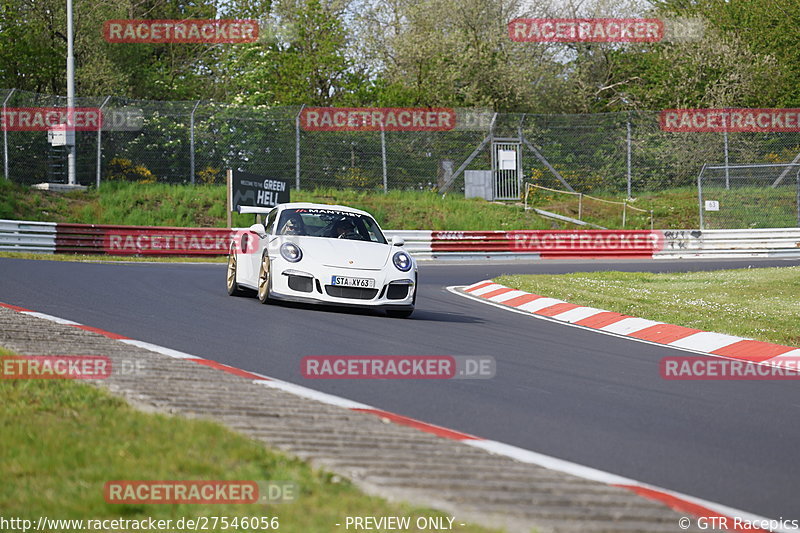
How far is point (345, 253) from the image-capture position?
12586 mm

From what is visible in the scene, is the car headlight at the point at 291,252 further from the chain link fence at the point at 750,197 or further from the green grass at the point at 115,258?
the chain link fence at the point at 750,197

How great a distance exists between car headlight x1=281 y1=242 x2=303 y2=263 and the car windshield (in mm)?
672

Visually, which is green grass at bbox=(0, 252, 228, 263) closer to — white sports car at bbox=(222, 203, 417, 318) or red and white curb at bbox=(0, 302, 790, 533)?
white sports car at bbox=(222, 203, 417, 318)

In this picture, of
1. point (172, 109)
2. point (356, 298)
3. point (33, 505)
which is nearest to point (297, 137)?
point (172, 109)

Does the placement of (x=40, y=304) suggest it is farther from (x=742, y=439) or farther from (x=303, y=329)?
(x=742, y=439)

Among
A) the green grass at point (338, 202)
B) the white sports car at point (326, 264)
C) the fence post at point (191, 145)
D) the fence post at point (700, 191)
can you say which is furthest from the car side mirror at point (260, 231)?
the fence post at point (700, 191)

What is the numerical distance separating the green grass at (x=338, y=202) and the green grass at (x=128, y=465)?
77.0 ft

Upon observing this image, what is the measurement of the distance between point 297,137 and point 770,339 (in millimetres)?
20930

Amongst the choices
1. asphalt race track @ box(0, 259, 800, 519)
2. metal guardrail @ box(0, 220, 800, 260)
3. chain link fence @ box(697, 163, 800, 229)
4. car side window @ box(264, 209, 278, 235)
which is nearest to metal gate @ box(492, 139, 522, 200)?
metal guardrail @ box(0, 220, 800, 260)

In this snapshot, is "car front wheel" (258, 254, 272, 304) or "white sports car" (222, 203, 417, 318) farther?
"car front wheel" (258, 254, 272, 304)

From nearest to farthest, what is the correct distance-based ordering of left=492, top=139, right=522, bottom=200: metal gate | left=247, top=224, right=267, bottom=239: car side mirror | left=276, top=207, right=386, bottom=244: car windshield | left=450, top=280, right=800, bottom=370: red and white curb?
left=450, top=280, right=800, bottom=370: red and white curb → left=276, top=207, right=386, bottom=244: car windshield → left=247, top=224, right=267, bottom=239: car side mirror → left=492, top=139, right=522, bottom=200: metal gate

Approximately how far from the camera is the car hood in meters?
12.4

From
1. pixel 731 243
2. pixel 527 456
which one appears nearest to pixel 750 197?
pixel 731 243

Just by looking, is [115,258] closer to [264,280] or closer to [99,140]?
[99,140]
